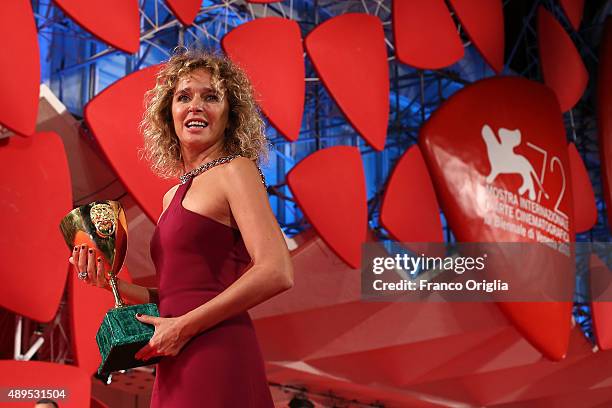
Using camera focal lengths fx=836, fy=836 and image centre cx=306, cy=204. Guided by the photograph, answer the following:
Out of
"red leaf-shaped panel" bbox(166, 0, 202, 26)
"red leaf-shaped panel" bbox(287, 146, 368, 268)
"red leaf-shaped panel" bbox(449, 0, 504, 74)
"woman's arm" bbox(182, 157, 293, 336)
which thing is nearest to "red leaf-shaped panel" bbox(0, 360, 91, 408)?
"red leaf-shaped panel" bbox(287, 146, 368, 268)

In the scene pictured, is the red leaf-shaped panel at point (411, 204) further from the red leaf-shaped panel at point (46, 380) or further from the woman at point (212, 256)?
the woman at point (212, 256)

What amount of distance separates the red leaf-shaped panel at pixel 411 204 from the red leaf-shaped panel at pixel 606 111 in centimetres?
226

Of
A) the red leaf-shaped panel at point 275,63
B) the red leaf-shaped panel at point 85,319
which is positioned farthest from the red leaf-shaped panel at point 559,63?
the red leaf-shaped panel at point 85,319

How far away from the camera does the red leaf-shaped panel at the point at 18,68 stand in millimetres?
4234

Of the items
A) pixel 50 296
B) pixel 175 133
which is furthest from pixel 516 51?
pixel 175 133

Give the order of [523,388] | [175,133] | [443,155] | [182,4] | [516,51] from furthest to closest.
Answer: [516,51] < [523,388] < [443,155] < [182,4] < [175,133]

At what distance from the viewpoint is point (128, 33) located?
16.2 feet

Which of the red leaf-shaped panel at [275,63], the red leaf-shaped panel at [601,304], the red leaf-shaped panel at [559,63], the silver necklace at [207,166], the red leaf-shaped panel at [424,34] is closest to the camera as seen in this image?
the silver necklace at [207,166]

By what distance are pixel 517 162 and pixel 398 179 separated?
1.17 m

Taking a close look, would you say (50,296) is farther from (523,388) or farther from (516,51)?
(516,51)

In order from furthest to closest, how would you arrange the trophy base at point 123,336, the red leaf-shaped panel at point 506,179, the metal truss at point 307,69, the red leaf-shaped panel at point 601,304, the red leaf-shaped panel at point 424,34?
the metal truss at point 307,69 → the red leaf-shaped panel at point 601,304 → the red leaf-shaped panel at point 506,179 → the red leaf-shaped panel at point 424,34 → the trophy base at point 123,336

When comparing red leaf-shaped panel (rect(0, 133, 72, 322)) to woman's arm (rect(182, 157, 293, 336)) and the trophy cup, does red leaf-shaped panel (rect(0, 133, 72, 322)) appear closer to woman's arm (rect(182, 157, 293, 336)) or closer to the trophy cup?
the trophy cup

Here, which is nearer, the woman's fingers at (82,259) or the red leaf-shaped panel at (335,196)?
the woman's fingers at (82,259)

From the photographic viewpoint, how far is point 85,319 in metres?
4.50
